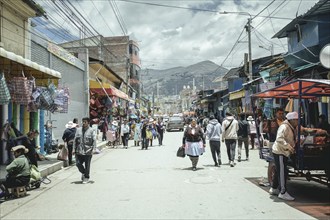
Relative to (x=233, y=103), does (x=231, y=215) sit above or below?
below

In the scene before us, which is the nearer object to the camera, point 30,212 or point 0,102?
point 30,212

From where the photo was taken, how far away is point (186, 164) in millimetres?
13320

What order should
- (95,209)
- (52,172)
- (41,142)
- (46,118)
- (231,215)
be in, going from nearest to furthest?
1. (231,215)
2. (95,209)
3. (52,172)
4. (41,142)
5. (46,118)

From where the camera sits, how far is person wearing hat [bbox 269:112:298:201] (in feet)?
24.6

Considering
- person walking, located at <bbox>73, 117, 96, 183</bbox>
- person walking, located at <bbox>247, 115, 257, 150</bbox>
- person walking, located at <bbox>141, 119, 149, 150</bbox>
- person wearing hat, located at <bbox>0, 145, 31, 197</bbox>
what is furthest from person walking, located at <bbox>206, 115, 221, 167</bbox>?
person walking, located at <bbox>141, 119, 149, 150</bbox>

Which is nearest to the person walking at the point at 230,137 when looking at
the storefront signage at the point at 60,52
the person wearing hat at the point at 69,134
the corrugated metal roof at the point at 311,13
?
the person wearing hat at the point at 69,134

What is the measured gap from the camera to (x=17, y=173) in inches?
320

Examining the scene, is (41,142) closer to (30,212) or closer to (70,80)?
(70,80)

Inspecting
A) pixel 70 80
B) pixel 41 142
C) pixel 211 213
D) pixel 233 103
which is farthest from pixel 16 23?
pixel 233 103

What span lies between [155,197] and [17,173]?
3.20 meters

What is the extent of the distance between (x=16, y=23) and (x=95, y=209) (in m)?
9.81

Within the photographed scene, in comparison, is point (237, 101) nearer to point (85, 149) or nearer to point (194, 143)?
point (194, 143)

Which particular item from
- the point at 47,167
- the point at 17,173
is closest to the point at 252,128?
the point at 47,167

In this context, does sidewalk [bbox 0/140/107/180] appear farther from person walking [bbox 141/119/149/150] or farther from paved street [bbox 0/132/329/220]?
person walking [bbox 141/119/149/150]
